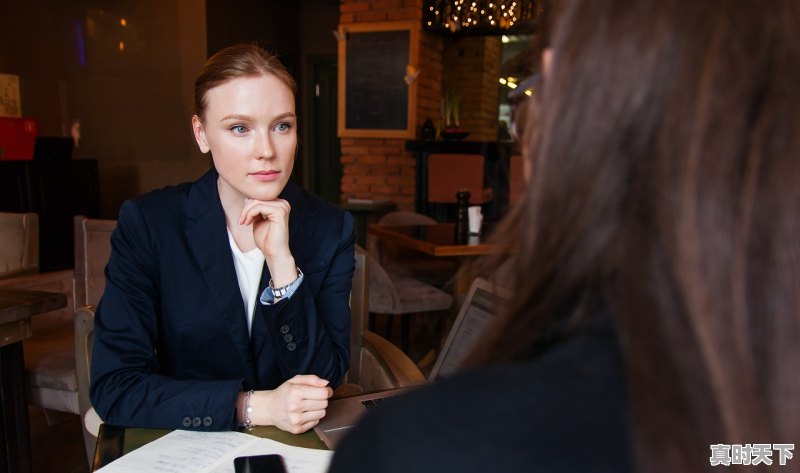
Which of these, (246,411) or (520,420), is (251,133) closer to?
(246,411)

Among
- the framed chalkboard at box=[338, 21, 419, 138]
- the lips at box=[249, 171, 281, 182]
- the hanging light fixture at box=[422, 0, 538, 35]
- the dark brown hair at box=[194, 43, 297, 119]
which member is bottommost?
the lips at box=[249, 171, 281, 182]

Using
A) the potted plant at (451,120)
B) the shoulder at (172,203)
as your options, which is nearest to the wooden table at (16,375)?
the shoulder at (172,203)

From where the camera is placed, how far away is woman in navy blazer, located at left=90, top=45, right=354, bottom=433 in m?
1.35

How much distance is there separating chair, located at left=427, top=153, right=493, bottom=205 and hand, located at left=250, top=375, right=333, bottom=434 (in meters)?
4.04

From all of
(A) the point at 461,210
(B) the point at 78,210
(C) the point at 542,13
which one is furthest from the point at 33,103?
(C) the point at 542,13

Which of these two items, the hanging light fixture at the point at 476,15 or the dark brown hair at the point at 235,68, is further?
the hanging light fixture at the point at 476,15

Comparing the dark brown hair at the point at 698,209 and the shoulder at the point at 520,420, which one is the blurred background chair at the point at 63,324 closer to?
the shoulder at the point at 520,420

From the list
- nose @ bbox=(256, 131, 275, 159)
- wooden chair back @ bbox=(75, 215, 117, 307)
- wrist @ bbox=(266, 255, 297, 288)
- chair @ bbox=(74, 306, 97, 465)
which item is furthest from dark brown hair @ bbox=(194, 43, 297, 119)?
wooden chair back @ bbox=(75, 215, 117, 307)

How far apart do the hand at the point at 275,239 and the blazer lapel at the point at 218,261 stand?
0.28 ft

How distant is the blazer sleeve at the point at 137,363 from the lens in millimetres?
1131

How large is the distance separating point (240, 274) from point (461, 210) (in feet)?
7.24

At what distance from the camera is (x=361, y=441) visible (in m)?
0.43

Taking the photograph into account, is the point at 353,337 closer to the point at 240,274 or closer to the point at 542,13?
the point at 240,274

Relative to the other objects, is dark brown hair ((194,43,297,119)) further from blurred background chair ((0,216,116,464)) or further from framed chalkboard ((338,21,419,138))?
framed chalkboard ((338,21,419,138))
